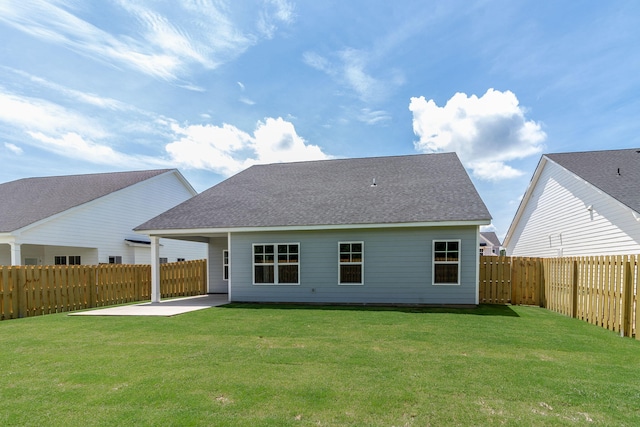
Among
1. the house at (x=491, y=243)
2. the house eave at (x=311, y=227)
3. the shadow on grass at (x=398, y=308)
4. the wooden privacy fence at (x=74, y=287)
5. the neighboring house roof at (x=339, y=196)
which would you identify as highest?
the neighboring house roof at (x=339, y=196)

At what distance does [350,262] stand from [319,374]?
7.22 metres

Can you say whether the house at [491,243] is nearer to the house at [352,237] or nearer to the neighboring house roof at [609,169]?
the neighboring house roof at [609,169]

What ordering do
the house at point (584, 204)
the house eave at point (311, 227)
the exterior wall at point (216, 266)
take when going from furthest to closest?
1. the exterior wall at point (216, 266)
2. the house at point (584, 204)
3. the house eave at point (311, 227)

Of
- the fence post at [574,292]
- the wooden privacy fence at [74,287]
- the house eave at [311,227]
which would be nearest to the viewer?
the fence post at [574,292]

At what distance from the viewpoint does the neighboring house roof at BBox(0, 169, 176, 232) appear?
16.0m

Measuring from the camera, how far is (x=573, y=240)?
47.0 ft

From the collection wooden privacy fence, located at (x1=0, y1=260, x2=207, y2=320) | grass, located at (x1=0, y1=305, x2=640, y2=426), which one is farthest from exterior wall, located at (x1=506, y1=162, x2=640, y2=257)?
wooden privacy fence, located at (x1=0, y1=260, x2=207, y2=320)

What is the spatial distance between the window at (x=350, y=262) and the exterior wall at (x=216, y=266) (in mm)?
6933

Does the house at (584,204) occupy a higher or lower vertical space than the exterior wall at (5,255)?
higher

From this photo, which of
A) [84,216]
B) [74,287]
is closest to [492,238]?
[84,216]

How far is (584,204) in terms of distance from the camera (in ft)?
43.8

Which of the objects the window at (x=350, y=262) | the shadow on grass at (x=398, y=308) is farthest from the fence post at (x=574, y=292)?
the window at (x=350, y=262)

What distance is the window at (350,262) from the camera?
11.7 m

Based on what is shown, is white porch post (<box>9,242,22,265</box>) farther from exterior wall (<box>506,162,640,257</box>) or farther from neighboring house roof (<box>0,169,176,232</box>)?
exterior wall (<box>506,162,640,257</box>)
